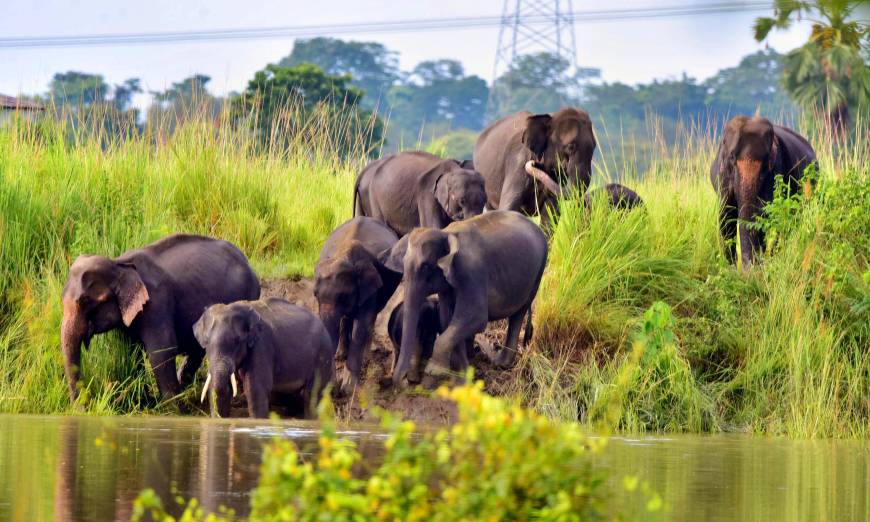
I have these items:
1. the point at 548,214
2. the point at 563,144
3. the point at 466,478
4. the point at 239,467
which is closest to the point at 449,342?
the point at 548,214

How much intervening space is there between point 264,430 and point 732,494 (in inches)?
129

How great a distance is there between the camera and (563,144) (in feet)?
46.0

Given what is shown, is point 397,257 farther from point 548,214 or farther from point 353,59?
point 353,59

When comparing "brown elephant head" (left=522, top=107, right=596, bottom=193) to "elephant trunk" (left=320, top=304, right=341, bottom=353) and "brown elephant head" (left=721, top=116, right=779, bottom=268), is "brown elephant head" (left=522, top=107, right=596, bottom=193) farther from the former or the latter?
"elephant trunk" (left=320, top=304, right=341, bottom=353)

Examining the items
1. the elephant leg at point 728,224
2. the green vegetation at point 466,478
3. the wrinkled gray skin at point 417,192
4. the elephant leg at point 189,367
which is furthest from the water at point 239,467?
the elephant leg at point 728,224

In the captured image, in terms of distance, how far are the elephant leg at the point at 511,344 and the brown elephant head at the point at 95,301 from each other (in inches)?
104

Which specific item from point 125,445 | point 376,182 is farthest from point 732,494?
point 376,182

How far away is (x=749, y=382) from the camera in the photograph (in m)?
11.6

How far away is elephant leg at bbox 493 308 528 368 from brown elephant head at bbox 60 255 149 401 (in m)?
2.64

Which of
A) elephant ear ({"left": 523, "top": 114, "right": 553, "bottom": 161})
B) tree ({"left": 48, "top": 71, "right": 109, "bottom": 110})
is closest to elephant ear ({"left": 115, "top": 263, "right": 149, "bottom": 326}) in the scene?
elephant ear ({"left": 523, "top": 114, "right": 553, "bottom": 161})

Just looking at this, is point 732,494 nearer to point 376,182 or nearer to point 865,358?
point 865,358

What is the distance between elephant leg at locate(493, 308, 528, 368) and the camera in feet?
39.6

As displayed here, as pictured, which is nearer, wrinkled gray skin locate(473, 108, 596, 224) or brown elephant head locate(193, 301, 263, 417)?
brown elephant head locate(193, 301, 263, 417)

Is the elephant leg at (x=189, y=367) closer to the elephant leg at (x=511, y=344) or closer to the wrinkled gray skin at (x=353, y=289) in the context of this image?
the wrinkled gray skin at (x=353, y=289)
